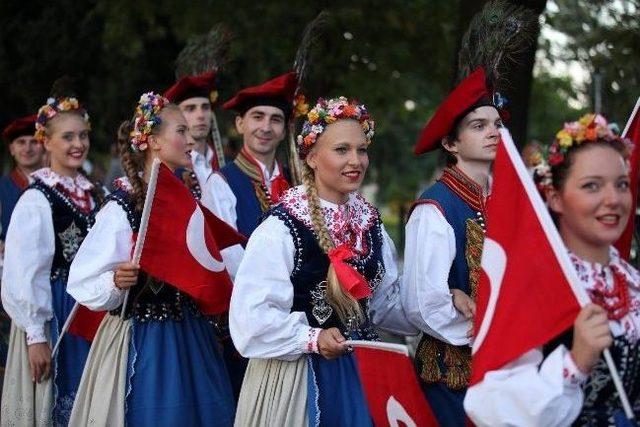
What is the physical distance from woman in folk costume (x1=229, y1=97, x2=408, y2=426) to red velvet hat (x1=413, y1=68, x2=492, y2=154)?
0.43 metres

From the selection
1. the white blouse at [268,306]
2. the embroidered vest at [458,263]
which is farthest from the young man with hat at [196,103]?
the white blouse at [268,306]

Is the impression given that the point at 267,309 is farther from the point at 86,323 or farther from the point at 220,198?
the point at 220,198

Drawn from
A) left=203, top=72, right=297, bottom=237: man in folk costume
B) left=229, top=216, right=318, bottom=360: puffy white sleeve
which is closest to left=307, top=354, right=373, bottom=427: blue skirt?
left=229, top=216, right=318, bottom=360: puffy white sleeve

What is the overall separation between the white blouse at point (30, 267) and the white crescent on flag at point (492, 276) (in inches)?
129

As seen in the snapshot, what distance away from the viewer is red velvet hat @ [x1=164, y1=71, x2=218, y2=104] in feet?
24.6

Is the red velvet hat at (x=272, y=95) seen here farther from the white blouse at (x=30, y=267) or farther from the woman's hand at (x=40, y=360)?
the woman's hand at (x=40, y=360)

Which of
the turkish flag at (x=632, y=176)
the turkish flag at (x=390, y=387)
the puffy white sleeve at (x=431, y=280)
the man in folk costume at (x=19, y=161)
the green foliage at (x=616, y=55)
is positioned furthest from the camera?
the green foliage at (x=616, y=55)

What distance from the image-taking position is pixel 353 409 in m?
4.47

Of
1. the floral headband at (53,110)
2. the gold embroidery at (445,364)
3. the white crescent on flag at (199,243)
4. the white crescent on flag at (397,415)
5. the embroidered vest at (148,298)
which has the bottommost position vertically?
the white crescent on flag at (397,415)

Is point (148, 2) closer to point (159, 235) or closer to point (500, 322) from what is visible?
point (159, 235)

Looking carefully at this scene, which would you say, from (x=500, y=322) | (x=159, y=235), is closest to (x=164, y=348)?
(x=159, y=235)

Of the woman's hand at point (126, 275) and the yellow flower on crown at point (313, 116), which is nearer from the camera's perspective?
the yellow flower on crown at point (313, 116)

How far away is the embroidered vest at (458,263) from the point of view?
4.81m

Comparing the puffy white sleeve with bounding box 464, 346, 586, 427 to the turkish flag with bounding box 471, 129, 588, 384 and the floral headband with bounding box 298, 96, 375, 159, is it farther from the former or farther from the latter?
the floral headband with bounding box 298, 96, 375, 159
